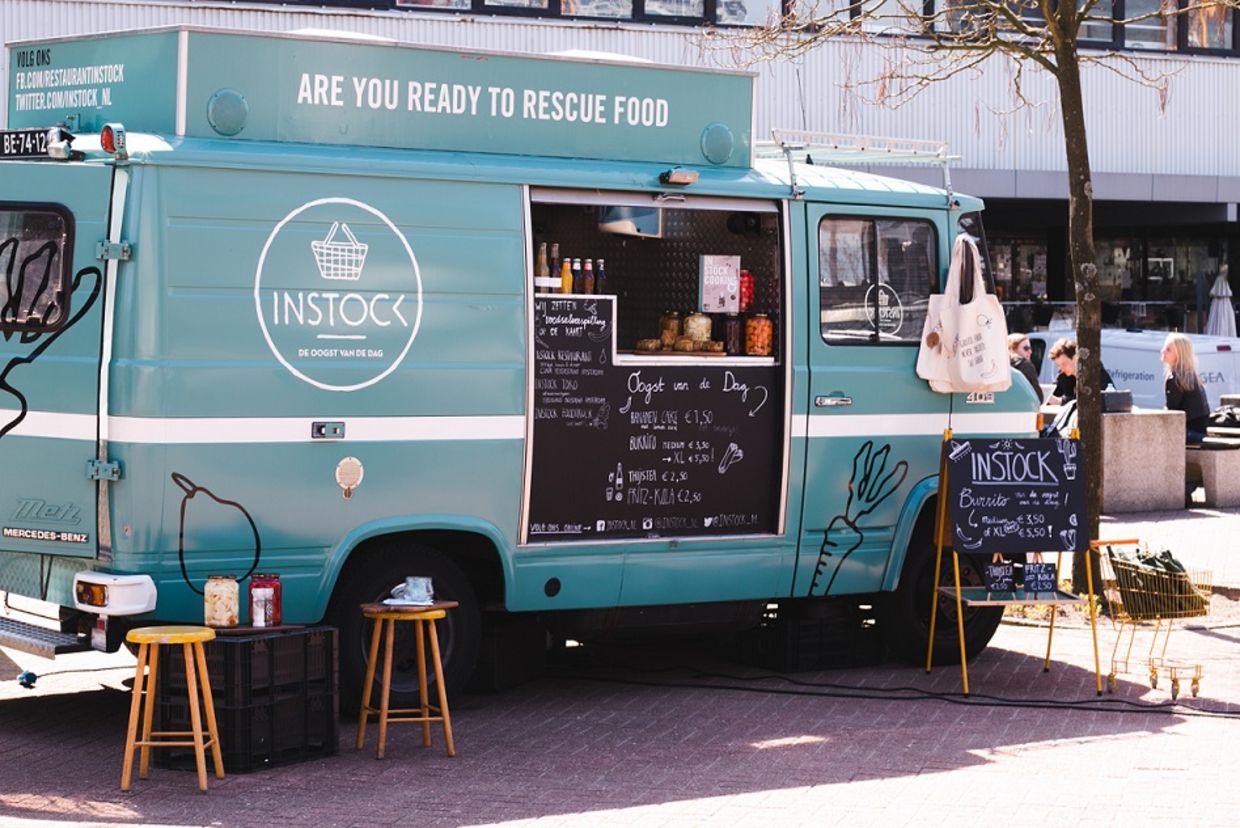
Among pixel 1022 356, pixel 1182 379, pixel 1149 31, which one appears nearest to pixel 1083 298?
pixel 1022 356

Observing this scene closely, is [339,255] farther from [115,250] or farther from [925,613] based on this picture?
[925,613]

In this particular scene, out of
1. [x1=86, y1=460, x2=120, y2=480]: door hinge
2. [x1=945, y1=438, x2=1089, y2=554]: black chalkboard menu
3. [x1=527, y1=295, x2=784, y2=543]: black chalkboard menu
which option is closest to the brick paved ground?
[x1=945, y1=438, x2=1089, y2=554]: black chalkboard menu

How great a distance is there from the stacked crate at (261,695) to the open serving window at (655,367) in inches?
56.3

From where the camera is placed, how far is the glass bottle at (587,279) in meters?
9.10

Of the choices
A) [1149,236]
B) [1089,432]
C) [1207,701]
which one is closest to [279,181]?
[1207,701]

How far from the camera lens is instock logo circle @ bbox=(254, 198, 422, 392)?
26.8 ft

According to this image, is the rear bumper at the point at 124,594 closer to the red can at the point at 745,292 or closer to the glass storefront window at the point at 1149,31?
the red can at the point at 745,292

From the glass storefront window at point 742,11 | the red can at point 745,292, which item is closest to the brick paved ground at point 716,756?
the red can at point 745,292

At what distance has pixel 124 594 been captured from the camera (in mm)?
7699

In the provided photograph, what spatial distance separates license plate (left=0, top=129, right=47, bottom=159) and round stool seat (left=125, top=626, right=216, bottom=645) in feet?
7.29

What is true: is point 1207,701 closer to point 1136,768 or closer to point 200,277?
point 1136,768

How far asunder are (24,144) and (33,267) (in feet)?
2.09

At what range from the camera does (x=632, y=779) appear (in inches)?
299

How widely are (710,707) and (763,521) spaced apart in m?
1.01
